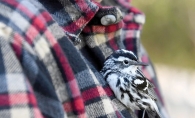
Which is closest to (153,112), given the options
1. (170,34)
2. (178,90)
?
(178,90)

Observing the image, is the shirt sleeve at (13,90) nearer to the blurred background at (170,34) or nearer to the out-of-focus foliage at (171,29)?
the blurred background at (170,34)

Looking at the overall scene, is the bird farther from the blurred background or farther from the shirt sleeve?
the blurred background

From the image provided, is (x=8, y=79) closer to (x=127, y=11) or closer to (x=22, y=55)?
(x=22, y=55)

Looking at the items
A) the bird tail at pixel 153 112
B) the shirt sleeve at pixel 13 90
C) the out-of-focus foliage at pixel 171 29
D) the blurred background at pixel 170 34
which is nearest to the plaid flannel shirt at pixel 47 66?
the shirt sleeve at pixel 13 90

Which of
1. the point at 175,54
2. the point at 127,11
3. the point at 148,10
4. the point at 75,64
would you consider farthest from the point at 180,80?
the point at 75,64

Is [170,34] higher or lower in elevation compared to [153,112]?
higher

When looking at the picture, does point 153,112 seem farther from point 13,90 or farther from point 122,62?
point 13,90

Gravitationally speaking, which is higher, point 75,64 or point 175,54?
point 175,54
